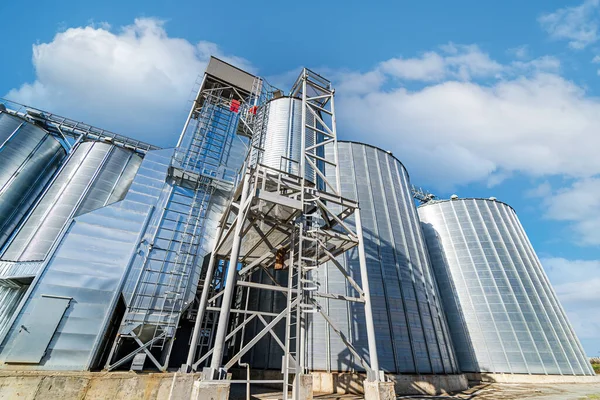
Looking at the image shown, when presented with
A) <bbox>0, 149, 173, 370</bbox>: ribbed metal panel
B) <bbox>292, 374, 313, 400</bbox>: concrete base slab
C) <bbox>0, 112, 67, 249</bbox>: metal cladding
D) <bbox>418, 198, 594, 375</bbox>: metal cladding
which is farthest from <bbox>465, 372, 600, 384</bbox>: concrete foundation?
<bbox>0, 112, 67, 249</bbox>: metal cladding

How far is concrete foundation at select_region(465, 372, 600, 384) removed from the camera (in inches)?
814

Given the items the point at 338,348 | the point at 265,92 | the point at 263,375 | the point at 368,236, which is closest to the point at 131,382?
the point at 263,375

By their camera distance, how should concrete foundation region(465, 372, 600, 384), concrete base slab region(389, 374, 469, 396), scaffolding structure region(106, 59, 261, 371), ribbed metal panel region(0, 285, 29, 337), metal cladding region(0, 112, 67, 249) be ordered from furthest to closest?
concrete foundation region(465, 372, 600, 384)
metal cladding region(0, 112, 67, 249)
concrete base slab region(389, 374, 469, 396)
scaffolding structure region(106, 59, 261, 371)
ribbed metal panel region(0, 285, 29, 337)

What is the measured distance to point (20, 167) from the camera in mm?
16641

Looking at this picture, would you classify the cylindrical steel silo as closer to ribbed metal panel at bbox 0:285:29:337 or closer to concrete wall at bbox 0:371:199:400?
concrete wall at bbox 0:371:199:400

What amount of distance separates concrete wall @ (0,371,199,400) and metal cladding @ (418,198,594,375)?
2272 cm

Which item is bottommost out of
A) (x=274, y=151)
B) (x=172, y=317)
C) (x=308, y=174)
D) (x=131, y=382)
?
(x=131, y=382)

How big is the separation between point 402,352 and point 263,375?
7839 millimetres

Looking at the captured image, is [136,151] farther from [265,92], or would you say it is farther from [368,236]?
[368,236]

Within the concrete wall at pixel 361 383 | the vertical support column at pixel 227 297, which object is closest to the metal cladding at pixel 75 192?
the vertical support column at pixel 227 297

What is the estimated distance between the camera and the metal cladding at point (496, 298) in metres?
21.7

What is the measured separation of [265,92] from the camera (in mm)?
24516

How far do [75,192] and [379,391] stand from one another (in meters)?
18.8

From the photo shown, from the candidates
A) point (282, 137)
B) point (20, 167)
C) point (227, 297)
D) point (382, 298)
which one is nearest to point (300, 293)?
point (227, 297)
